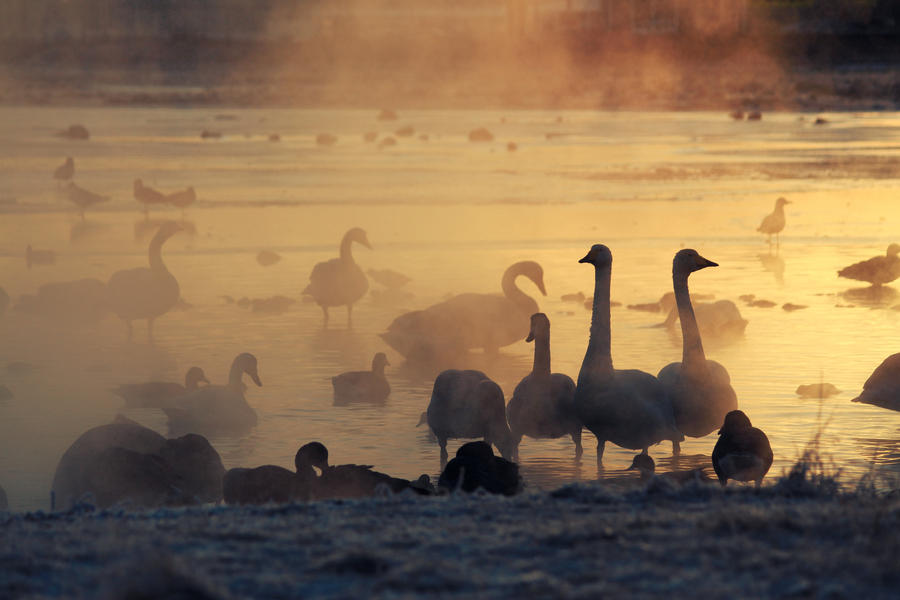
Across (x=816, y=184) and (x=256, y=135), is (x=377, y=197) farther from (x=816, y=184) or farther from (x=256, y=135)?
(x=256, y=135)

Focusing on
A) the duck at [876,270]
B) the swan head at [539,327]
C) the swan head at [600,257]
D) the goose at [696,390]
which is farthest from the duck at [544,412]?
the duck at [876,270]

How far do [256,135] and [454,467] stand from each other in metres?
31.4

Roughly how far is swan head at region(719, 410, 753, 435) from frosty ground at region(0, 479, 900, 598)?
64.8 inches

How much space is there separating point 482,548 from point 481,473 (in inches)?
81.8

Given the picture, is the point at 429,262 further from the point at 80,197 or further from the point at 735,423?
the point at 735,423

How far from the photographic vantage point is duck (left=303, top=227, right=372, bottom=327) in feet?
40.7

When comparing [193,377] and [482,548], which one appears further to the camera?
[193,377]

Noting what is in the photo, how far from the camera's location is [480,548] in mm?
4422

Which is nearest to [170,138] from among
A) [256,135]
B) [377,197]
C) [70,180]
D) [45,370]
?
[256,135]

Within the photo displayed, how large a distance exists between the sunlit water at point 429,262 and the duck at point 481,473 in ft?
2.87

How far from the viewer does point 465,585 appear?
4004mm

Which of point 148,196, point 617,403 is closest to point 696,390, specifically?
point 617,403

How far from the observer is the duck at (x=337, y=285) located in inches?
489

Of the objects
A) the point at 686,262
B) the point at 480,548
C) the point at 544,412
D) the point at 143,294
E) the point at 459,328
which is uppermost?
the point at 143,294
